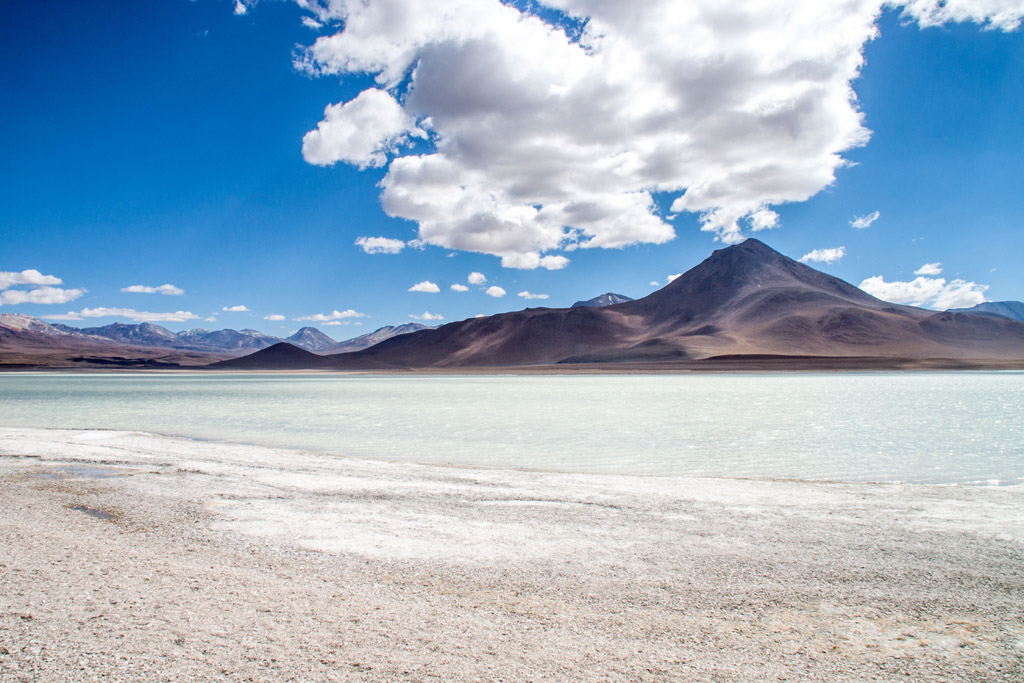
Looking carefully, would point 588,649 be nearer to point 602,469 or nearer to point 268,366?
point 602,469

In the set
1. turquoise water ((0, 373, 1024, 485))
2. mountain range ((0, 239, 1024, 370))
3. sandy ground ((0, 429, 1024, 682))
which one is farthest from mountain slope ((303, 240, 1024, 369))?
sandy ground ((0, 429, 1024, 682))

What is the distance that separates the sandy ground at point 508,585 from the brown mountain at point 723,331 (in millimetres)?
105266

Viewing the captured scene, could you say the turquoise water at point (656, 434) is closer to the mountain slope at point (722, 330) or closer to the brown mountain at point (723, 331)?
the brown mountain at point (723, 331)

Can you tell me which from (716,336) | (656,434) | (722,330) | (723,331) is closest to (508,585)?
(656,434)

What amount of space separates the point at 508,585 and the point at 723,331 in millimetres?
148272

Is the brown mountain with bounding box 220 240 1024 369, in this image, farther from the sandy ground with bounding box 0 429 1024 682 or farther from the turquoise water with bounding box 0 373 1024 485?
the sandy ground with bounding box 0 429 1024 682

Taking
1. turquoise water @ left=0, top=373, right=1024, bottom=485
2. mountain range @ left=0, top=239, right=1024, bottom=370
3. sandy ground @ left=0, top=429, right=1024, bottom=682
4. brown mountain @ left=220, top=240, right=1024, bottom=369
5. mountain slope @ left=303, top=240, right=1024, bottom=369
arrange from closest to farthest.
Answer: sandy ground @ left=0, top=429, right=1024, bottom=682 → turquoise water @ left=0, top=373, right=1024, bottom=485 → mountain range @ left=0, top=239, right=1024, bottom=370 → brown mountain @ left=220, top=240, right=1024, bottom=369 → mountain slope @ left=303, top=240, right=1024, bottom=369

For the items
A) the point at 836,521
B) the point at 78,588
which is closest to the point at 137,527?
the point at 78,588

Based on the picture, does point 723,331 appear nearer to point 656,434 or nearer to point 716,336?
point 716,336

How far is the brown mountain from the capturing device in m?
123

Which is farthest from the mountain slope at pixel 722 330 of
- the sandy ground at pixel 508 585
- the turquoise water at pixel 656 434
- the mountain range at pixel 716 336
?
the sandy ground at pixel 508 585

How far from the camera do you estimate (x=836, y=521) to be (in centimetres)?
620

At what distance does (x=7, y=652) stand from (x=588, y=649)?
3.08m

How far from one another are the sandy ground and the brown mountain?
105 m
